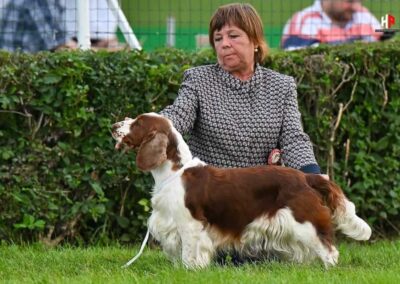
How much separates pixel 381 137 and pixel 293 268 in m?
2.64

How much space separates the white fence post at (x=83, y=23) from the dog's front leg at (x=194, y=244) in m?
3.10

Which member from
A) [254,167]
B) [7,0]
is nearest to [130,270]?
[254,167]

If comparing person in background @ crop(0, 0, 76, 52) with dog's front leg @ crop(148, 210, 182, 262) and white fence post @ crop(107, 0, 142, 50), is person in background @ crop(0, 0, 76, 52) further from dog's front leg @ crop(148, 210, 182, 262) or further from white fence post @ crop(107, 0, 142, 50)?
dog's front leg @ crop(148, 210, 182, 262)

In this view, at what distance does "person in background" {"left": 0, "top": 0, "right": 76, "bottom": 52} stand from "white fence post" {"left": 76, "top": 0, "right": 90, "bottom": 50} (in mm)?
790

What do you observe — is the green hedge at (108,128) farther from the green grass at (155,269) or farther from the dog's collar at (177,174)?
→ the dog's collar at (177,174)

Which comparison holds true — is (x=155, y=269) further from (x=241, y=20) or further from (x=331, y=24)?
(x=331, y=24)

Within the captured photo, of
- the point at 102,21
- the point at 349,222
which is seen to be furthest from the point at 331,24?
the point at 349,222

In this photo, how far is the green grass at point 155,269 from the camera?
19.7 feet

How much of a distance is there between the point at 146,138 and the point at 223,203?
599 mm

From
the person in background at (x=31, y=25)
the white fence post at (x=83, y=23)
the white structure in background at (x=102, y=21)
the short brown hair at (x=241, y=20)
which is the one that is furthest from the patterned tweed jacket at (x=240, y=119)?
the person in background at (x=31, y=25)

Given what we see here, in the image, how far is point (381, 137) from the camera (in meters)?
8.79

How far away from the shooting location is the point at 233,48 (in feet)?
23.4

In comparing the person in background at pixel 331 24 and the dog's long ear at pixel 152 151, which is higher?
the person in background at pixel 331 24

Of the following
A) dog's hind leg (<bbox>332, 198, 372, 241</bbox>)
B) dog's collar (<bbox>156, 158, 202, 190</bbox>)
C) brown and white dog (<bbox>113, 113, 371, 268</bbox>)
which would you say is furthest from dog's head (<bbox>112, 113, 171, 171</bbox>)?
dog's hind leg (<bbox>332, 198, 372, 241</bbox>)
